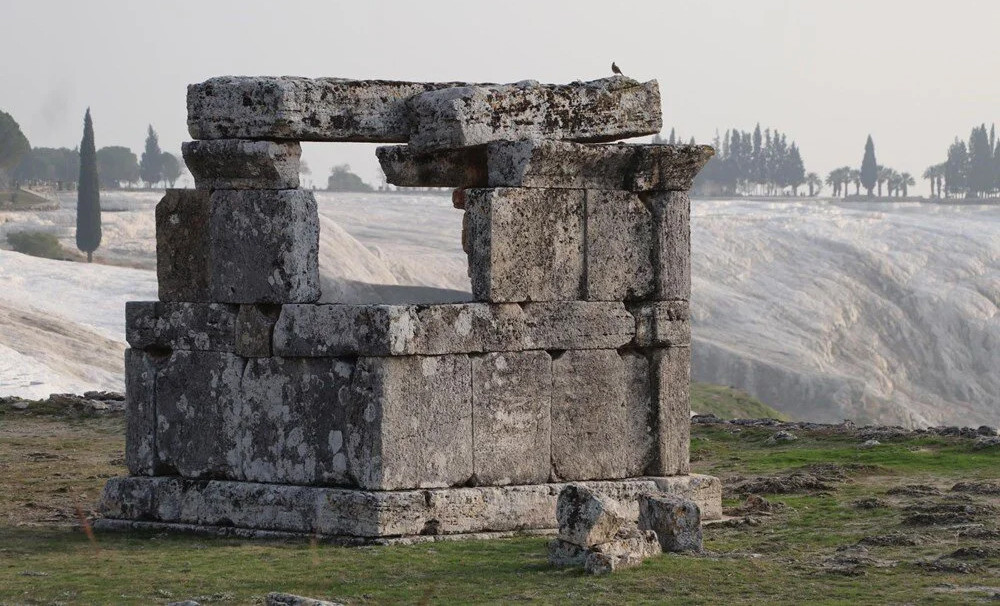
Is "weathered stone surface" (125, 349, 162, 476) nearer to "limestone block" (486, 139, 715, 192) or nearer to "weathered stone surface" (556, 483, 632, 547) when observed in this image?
"limestone block" (486, 139, 715, 192)

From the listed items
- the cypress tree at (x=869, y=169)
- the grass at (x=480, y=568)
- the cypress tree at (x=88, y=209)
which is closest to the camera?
the grass at (x=480, y=568)

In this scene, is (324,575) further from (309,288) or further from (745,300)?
(745,300)

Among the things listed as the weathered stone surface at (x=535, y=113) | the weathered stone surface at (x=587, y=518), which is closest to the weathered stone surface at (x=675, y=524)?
the weathered stone surface at (x=587, y=518)

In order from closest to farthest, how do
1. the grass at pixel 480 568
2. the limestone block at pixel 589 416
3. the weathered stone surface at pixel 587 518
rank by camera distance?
the grass at pixel 480 568, the weathered stone surface at pixel 587 518, the limestone block at pixel 589 416

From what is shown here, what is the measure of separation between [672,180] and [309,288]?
305cm

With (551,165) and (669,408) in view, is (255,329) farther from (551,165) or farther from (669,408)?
(669,408)

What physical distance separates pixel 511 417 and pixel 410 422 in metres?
0.88

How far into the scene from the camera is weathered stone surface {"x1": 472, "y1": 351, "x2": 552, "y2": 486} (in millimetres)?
12117

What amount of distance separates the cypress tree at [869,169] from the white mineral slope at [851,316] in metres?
54.2

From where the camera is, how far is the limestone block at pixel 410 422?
11625mm

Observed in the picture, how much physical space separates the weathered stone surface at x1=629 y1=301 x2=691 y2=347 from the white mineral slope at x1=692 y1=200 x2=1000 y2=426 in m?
51.8

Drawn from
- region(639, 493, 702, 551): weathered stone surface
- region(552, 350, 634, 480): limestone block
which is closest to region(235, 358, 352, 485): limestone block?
region(552, 350, 634, 480): limestone block

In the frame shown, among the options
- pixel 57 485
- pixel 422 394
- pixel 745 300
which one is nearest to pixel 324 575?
pixel 422 394

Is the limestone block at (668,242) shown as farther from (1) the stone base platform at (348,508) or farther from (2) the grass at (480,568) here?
(2) the grass at (480,568)
